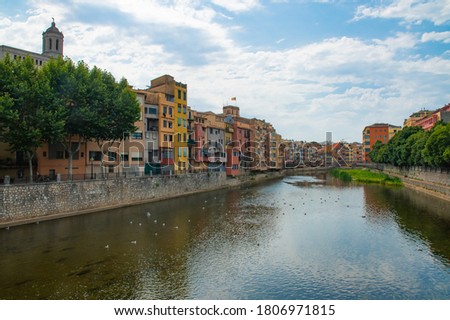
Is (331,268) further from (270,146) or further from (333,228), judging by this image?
(270,146)

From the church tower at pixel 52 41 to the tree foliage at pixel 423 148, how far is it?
8157 cm

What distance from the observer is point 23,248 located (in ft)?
79.3

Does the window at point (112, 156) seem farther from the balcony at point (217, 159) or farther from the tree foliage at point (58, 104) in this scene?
the balcony at point (217, 159)

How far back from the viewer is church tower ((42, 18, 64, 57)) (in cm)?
8219

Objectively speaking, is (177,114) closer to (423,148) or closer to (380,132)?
(423,148)

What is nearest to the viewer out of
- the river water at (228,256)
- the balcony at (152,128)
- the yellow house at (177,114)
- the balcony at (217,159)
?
the river water at (228,256)

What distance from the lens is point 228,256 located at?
23.2m

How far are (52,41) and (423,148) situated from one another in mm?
84625

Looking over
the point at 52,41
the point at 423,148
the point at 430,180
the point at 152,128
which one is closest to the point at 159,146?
the point at 152,128

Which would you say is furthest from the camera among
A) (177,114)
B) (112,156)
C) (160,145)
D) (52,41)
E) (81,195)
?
(52,41)

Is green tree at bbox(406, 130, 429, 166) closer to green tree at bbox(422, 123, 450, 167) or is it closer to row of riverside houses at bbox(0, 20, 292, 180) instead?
green tree at bbox(422, 123, 450, 167)

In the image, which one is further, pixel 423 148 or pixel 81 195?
pixel 423 148

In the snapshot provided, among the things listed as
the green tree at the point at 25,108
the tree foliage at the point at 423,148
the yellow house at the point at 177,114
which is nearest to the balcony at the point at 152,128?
the yellow house at the point at 177,114

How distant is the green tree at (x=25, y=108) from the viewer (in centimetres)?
3195
